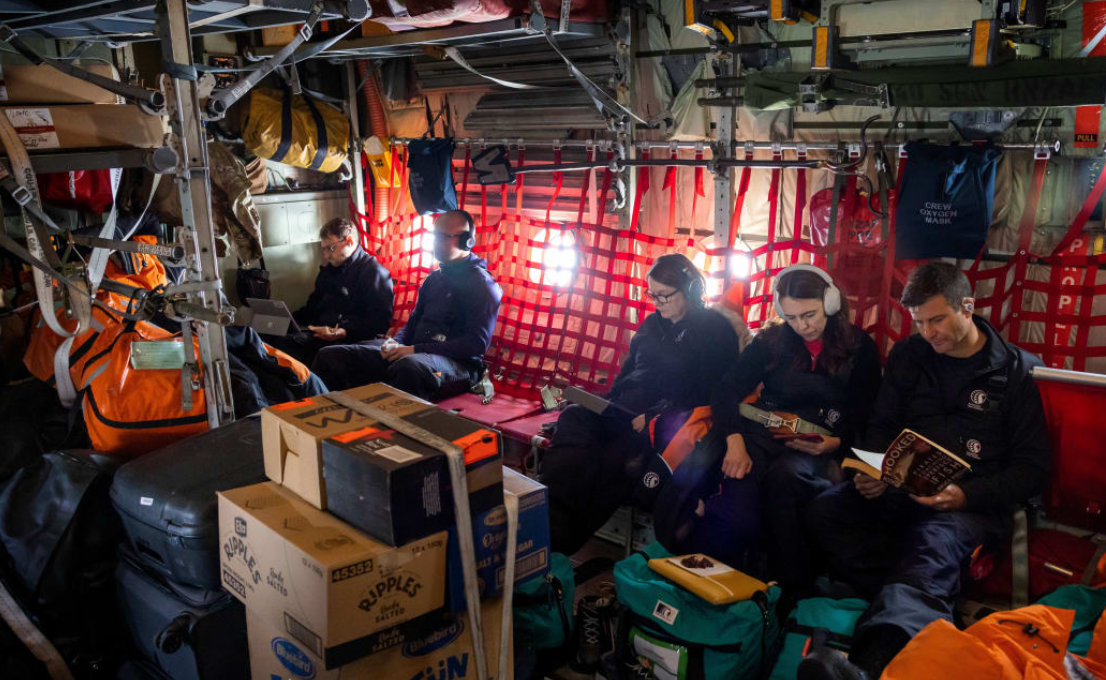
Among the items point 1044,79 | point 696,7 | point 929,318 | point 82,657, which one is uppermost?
point 696,7

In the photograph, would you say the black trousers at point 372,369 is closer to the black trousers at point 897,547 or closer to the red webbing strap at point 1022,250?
the black trousers at point 897,547

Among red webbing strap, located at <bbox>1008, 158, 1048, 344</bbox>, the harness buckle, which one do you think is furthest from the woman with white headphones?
the harness buckle

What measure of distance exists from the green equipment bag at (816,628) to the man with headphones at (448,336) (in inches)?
121

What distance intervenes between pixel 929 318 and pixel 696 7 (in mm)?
1983

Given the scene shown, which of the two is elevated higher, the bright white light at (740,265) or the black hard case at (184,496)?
the bright white light at (740,265)

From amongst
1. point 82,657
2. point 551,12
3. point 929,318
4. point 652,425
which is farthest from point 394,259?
point 929,318

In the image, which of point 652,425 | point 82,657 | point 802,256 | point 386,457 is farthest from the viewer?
point 802,256

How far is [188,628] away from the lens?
9.98ft

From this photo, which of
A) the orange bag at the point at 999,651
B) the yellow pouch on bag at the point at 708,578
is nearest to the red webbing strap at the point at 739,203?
the yellow pouch on bag at the point at 708,578

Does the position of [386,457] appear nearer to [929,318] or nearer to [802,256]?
[929,318]

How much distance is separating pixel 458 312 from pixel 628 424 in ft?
6.04

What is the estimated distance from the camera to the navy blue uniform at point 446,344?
19.1 feet

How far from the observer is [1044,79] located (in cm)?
361

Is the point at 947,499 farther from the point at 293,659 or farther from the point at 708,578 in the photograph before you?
the point at 293,659
